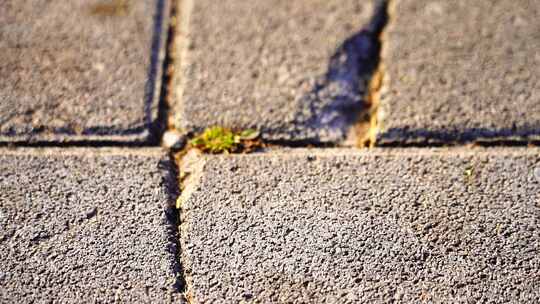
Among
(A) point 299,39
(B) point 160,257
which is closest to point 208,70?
(A) point 299,39

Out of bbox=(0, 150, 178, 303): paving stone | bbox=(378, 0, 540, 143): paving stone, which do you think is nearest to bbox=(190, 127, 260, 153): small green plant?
bbox=(0, 150, 178, 303): paving stone

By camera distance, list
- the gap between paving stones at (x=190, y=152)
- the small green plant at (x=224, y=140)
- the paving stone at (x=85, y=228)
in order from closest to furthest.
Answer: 1. the paving stone at (x=85, y=228)
2. the gap between paving stones at (x=190, y=152)
3. the small green plant at (x=224, y=140)

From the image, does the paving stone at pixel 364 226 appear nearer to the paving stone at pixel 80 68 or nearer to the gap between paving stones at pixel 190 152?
the gap between paving stones at pixel 190 152

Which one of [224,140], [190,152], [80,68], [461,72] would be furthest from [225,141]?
[461,72]

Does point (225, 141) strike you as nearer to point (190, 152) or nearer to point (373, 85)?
point (190, 152)

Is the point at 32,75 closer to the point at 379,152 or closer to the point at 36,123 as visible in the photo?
the point at 36,123

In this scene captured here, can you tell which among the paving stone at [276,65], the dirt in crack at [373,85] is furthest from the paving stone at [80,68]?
the dirt in crack at [373,85]

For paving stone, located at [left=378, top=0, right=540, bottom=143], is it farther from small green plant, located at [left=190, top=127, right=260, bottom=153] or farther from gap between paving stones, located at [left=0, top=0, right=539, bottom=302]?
small green plant, located at [left=190, top=127, right=260, bottom=153]
